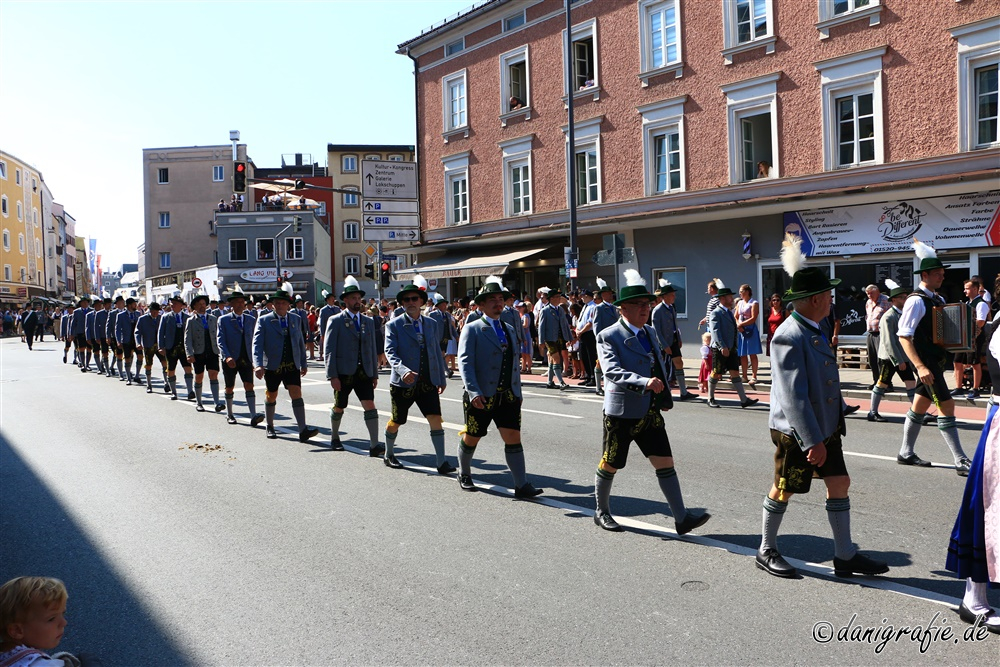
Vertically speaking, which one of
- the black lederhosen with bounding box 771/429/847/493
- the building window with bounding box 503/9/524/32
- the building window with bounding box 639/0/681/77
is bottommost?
the black lederhosen with bounding box 771/429/847/493

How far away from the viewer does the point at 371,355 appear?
30.9 ft

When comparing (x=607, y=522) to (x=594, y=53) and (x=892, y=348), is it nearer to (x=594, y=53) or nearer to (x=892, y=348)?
(x=892, y=348)

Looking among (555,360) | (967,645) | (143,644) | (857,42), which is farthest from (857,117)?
(143,644)

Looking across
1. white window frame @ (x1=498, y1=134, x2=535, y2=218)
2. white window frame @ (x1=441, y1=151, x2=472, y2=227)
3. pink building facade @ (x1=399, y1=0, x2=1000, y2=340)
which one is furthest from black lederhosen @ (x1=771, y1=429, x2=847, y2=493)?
white window frame @ (x1=441, y1=151, x2=472, y2=227)

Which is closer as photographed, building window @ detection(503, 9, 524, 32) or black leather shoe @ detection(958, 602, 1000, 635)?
black leather shoe @ detection(958, 602, 1000, 635)

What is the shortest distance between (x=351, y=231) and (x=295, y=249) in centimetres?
1286

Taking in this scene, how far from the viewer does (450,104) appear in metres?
29.6

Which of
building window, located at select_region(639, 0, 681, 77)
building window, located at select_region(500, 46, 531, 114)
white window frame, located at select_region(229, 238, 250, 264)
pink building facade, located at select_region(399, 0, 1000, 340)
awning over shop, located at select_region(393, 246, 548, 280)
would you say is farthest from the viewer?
white window frame, located at select_region(229, 238, 250, 264)

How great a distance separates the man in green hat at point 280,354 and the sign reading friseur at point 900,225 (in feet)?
42.8

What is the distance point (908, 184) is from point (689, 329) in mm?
6857

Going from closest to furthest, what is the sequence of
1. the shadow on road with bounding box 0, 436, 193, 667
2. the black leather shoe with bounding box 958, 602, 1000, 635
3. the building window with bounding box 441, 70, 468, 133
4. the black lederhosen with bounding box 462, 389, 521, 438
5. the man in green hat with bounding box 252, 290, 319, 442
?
1. the black leather shoe with bounding box 958, 602, 1000, 635
2. the shadow on road with bounding box 0, 436, 193, 667
3. the black lederhosen with bounding box 462, 389, 521, 438
4. the man in green hat with bounding box 252, 290, 319, 442
5. the building window with bounding box 441, 70, 468, 133

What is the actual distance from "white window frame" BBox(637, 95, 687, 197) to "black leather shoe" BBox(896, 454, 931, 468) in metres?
14.6

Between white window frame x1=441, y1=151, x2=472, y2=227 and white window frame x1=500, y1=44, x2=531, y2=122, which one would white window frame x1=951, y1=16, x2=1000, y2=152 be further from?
white window frame x1=441, y1=151, x2=472, y2=227

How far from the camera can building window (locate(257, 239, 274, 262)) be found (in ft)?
182
